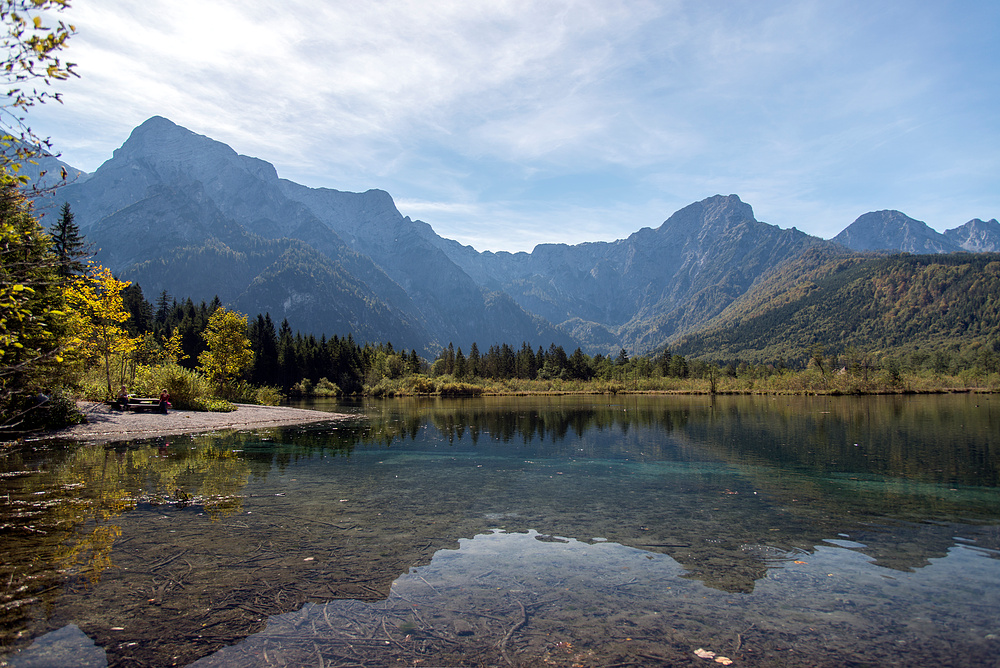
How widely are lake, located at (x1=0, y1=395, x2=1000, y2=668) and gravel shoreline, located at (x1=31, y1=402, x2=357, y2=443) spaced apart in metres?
7.37

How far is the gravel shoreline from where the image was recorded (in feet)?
86.1

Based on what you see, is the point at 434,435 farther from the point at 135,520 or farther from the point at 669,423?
the point at 135,520

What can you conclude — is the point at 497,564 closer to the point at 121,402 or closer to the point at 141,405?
the point at 141,405

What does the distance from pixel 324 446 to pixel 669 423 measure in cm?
2537

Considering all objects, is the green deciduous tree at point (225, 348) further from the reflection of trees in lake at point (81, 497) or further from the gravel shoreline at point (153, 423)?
the reflection of trees in lake at point (81, 497)

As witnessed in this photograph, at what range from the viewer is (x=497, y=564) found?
9.09 metres

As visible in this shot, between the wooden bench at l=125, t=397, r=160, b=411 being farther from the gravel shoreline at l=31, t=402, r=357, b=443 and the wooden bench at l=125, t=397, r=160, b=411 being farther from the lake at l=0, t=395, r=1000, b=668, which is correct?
the lake at l=0, t=395, r=1000, b=668

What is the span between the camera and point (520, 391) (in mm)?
112688

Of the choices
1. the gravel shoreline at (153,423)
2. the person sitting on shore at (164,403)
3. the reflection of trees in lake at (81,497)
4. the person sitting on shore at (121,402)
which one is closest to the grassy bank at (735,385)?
the gravel shoreline at (153,423)

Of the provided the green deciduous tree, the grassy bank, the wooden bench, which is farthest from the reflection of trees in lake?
the grassy bank

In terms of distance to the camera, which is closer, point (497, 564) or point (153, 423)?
point (497, 564)

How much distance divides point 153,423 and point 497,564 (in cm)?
3080

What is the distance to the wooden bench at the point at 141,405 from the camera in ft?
113

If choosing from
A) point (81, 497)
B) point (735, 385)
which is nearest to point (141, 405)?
point (81, 497)
